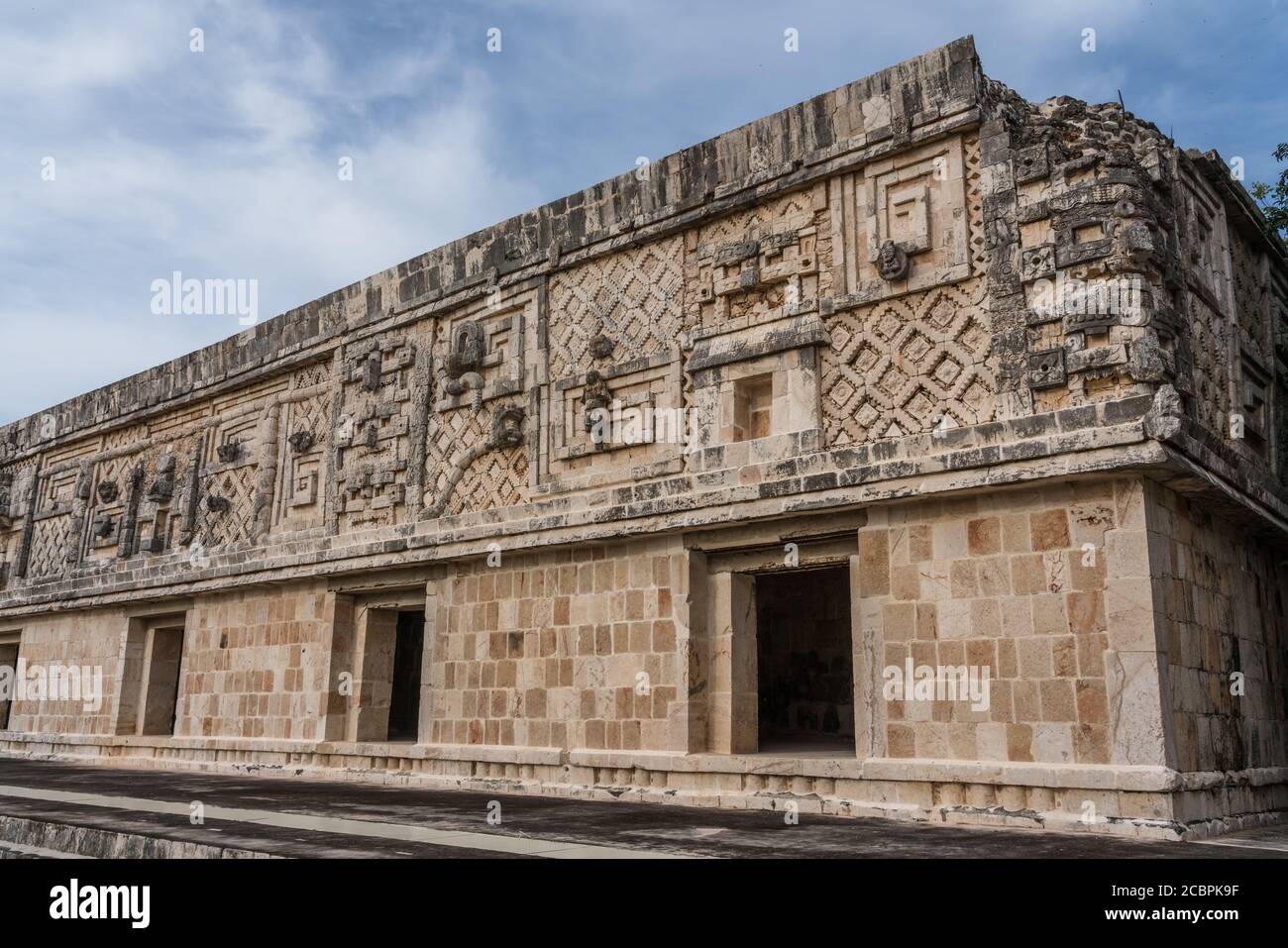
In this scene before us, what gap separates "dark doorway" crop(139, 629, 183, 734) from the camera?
11.6 metres

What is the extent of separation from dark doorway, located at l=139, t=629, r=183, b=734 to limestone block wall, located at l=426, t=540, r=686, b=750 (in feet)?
16.2

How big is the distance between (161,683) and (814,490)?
28.7 feet

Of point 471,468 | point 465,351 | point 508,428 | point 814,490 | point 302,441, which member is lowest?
point 814,490

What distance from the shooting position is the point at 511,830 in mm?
4941

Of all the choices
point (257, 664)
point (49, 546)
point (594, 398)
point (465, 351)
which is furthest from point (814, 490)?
point (49, 546)

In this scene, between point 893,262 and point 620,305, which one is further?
point 620,305

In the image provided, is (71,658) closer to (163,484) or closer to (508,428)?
(163,484)

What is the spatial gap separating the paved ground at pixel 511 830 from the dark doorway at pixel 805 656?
3.66 m

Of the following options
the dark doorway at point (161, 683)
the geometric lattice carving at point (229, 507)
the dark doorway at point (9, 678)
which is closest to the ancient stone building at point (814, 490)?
the geometric lattice carving at point (229, 507)

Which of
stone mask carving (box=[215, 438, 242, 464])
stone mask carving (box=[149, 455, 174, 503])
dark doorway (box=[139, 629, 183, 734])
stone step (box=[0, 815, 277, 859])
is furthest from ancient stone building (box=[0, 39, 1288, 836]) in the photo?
stone step (box=[0, 815, 277, 859])

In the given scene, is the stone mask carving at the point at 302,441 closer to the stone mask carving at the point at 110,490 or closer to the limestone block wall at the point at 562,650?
the limestone block wall at the point at 562,650
